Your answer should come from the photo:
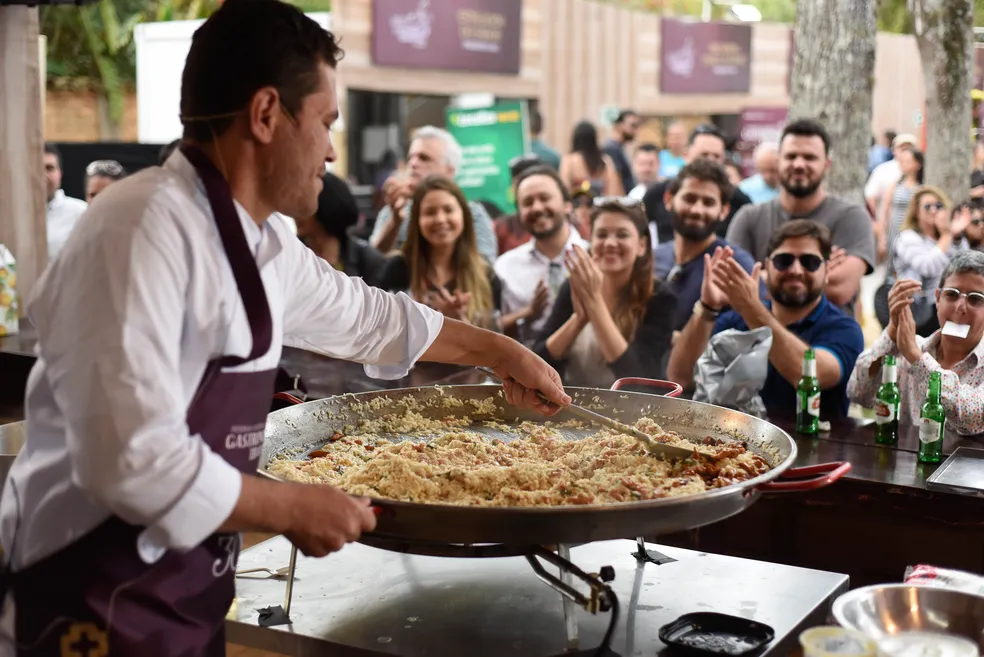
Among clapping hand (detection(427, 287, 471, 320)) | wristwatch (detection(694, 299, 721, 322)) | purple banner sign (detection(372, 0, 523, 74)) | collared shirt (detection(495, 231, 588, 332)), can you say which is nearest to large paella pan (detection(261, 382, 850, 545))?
wristwatch (detection(694, 299, 721, 322))

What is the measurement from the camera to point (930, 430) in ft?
9.32

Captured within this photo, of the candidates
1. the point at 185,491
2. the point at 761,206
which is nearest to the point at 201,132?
the point at 185,491

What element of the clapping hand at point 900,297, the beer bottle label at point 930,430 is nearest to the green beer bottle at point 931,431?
the beer bottle label at point 930,430

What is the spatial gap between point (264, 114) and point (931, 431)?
2.08 m

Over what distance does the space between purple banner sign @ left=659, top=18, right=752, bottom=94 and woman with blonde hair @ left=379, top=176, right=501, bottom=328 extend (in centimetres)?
1037

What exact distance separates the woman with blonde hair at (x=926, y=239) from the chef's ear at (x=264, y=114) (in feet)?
18.3

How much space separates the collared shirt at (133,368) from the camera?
1.28m

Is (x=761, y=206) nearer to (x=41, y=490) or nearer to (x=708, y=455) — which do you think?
(x=708, y=455)

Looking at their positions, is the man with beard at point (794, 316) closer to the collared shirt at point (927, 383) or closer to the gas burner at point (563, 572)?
the collared shirt at point (927, 383)

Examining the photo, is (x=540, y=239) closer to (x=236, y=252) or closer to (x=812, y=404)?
(x=812, y=404)

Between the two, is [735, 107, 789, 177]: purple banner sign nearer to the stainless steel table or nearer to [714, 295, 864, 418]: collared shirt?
[714, 295, 864, 418]: collared shirt

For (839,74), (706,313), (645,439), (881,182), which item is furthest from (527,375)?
(881,182)

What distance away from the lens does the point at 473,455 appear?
2.14 m

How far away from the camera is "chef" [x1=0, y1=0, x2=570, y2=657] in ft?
4.25
